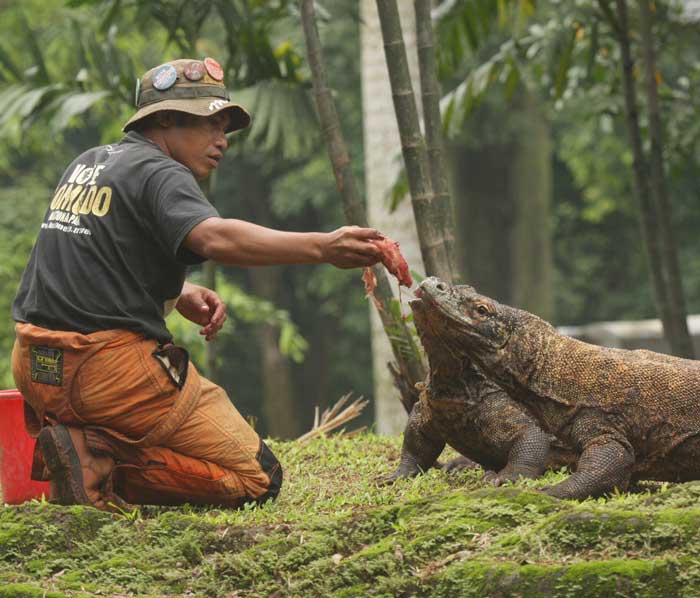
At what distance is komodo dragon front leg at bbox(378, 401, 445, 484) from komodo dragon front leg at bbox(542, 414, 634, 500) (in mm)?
1026

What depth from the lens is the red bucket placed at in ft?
19.5

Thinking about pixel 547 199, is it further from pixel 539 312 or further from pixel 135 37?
pixel 135 37

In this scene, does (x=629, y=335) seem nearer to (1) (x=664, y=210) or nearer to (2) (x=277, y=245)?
(1) (x=664, y=210)

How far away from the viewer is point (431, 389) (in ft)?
18.9

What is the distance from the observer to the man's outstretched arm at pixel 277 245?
182 inches

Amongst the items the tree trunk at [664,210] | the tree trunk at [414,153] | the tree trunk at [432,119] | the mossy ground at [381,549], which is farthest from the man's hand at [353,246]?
the tree trunk at [664,210]

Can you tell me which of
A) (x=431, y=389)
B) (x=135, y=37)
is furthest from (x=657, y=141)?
(x=135, y=37)

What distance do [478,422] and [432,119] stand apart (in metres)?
2.45

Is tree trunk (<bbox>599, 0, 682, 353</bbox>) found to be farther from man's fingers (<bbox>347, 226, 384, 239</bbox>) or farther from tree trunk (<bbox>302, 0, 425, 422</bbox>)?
man's fingers (<bbox>347, 226, 384, 239</bbox>)

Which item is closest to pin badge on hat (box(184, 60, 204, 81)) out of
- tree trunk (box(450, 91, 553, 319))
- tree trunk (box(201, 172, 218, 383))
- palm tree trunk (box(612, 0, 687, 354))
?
tree trunk (box(201, 172, 218, 383))

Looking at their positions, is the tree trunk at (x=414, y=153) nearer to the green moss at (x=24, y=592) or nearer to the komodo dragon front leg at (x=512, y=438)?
the komodo dragon front leg at (x=512, y=438)

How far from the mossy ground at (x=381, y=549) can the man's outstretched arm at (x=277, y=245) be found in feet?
3.25

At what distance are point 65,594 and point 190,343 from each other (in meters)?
14.7

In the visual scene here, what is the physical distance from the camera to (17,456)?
19.6 feet
